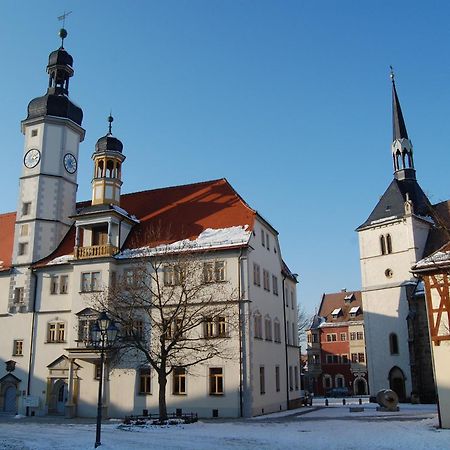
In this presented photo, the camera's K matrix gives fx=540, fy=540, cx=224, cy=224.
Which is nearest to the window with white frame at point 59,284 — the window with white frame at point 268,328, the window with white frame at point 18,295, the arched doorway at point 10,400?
the window with white frame at point 18,295

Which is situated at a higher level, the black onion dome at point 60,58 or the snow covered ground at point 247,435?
the black onion dome at point 60,58

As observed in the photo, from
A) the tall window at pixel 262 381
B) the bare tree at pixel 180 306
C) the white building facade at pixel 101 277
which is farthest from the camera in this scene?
the tall window at pixel 262 381

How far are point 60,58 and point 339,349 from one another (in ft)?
183

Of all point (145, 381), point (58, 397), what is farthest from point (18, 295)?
point (145, 381)

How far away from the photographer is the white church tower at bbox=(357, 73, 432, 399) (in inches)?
1921

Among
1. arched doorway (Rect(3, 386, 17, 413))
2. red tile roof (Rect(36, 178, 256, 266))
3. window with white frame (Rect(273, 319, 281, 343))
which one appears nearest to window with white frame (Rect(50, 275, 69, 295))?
red tile roof (Rect(36, 178, 256, 266))

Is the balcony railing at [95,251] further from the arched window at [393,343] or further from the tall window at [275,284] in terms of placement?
the arched window at [393,343]

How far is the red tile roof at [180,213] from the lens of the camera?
35.8m

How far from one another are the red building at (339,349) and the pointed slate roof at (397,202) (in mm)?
27946

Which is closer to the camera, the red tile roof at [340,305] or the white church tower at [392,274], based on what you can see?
the white church tower at [392,274]

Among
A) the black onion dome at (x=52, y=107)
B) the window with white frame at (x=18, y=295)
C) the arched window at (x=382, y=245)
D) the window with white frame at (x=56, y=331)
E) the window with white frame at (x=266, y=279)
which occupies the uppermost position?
the black onion dome at (x=52, y=107)

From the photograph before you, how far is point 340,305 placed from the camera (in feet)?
272

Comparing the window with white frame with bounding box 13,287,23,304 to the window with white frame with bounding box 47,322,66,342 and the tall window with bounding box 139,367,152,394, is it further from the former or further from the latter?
the tall window with bounding box 139,367,152,394

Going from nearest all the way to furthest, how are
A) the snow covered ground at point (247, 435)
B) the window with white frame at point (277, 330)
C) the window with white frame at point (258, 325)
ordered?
the snow covered ground at point (247, 435) < the window with white frame at point (258, 325) < the window with white frame at point (277, 330)
